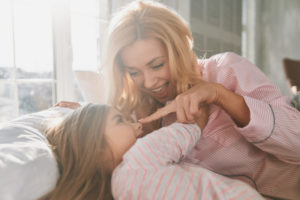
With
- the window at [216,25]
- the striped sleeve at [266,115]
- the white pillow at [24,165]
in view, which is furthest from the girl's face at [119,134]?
the window at [216,25]

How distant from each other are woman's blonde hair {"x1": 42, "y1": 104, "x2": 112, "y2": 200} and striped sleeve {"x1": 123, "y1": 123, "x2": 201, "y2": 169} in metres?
0.10

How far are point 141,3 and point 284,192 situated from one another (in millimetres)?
936

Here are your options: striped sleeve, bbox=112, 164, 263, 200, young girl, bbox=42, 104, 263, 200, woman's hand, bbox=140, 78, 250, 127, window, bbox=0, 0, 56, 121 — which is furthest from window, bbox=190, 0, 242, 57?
striped sleeve, bbox=112, 164, 263, 200

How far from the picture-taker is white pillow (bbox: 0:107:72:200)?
1.74 ft

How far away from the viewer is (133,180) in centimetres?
69

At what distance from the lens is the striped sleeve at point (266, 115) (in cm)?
86

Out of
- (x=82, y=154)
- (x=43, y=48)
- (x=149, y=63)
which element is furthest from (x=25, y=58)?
(x=82, y=154)

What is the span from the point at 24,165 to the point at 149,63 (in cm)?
61

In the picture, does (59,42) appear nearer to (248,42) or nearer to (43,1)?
(43,1)

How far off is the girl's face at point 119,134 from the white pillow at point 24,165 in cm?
24

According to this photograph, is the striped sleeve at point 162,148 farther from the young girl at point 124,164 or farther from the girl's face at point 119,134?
the girl's face at point 119,134

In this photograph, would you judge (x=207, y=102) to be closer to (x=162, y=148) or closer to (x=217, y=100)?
(x=217, y=100)

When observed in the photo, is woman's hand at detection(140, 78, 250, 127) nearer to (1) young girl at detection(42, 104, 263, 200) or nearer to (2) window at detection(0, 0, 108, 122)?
(1) young girl at detection(42, 104, 263, 200)

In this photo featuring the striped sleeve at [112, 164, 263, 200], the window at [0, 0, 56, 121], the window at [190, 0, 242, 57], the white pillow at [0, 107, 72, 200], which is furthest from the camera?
the window at [190, 0, 242, 57]
